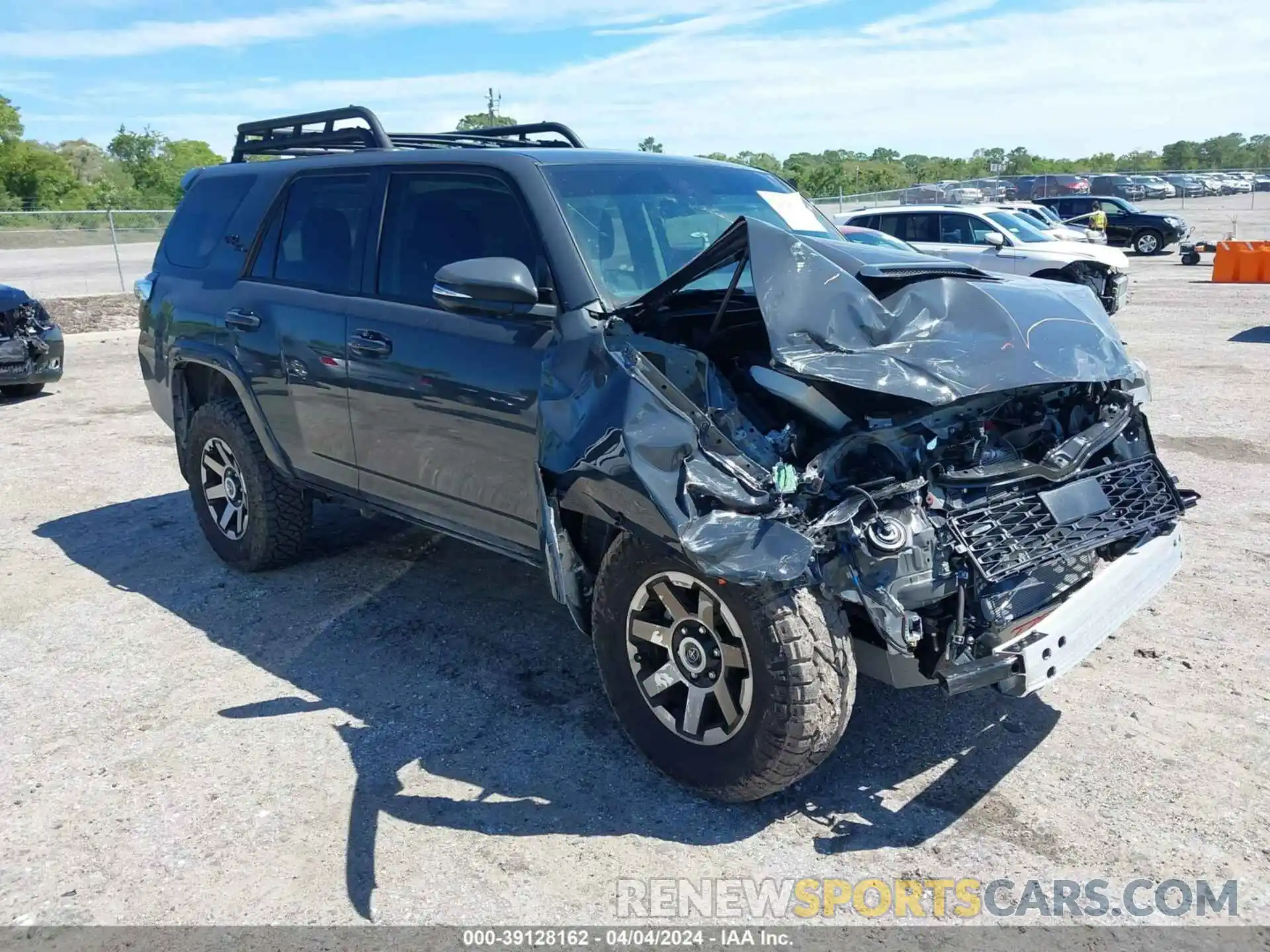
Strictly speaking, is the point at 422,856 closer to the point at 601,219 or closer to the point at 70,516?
the point at 601,219

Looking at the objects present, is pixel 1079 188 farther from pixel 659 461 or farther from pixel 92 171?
pixel 92 171

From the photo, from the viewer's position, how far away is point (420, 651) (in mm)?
4555

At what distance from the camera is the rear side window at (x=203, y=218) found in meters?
5.49

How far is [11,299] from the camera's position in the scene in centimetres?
1027

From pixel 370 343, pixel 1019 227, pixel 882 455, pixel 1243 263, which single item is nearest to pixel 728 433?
pixel 882 455

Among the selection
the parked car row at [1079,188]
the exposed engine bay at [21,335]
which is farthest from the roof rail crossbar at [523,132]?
the parked car row at [1079,188]

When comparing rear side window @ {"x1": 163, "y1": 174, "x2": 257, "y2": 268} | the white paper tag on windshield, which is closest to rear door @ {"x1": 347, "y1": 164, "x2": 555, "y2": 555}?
the white paper tag on windshield

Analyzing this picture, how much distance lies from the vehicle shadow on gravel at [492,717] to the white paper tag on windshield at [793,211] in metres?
2.05

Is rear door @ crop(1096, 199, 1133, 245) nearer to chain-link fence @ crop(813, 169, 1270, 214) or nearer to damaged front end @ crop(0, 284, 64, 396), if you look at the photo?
chain-link fence @ crop(813, 169, 1270, 214)

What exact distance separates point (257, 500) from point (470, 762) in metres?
2.33

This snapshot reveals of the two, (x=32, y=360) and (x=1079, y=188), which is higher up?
(x=1079, y=188)

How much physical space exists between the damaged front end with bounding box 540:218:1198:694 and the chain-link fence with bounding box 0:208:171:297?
2256 cm

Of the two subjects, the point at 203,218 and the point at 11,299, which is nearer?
the point at 203,218

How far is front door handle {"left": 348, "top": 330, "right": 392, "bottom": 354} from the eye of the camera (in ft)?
14.2
